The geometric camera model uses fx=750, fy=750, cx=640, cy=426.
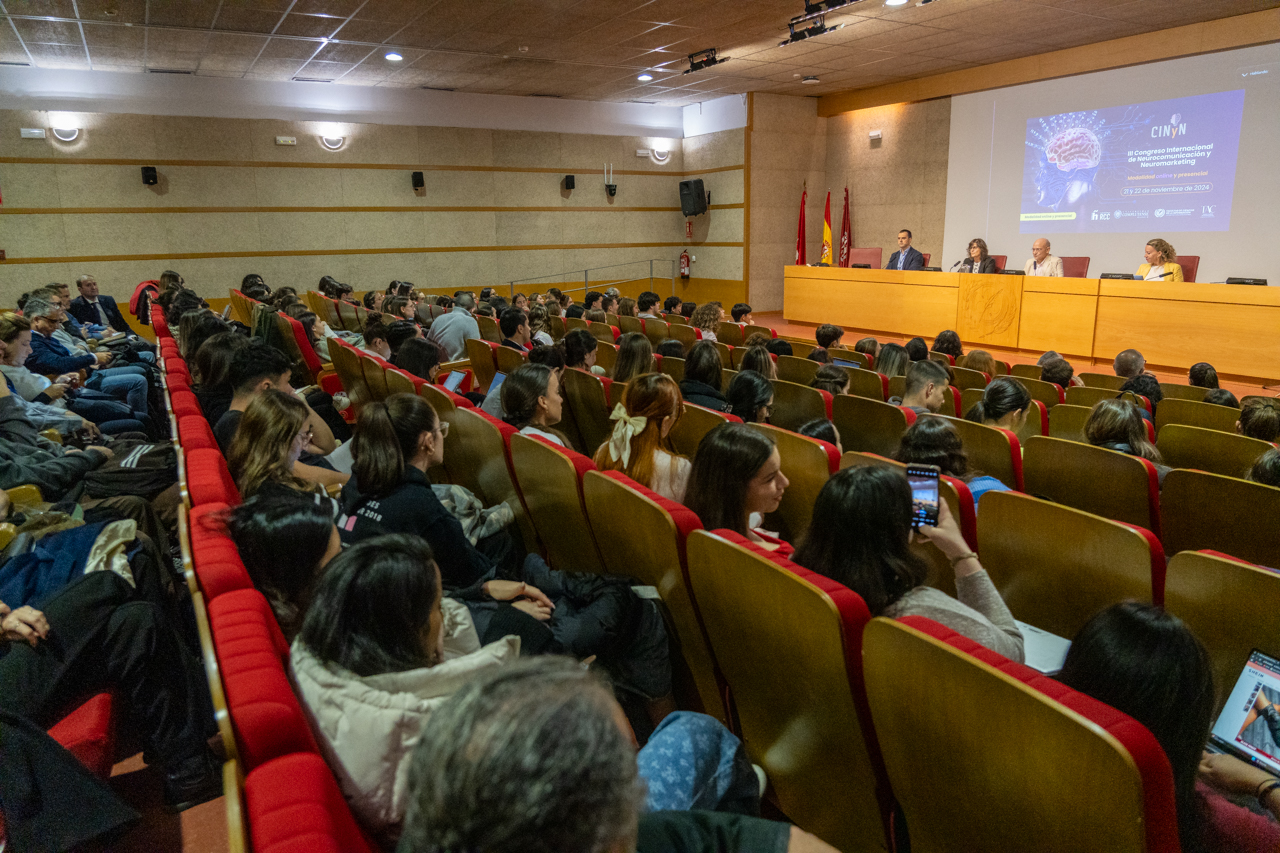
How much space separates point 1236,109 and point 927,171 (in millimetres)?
3917

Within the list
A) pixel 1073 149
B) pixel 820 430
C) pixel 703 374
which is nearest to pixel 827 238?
pixel 1073 149

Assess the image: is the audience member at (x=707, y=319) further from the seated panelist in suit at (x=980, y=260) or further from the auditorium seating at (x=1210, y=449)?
the seated panelist in suit at (x=980, y=260)

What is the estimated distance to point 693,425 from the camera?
3.27 metres

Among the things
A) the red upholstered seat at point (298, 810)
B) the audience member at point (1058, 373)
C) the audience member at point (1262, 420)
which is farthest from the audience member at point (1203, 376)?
the red upholstered seat at point (298, 810)

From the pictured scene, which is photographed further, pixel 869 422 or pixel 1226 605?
pixel 869 422

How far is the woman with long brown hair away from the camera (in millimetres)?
2523

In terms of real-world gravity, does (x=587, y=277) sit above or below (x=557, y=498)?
above

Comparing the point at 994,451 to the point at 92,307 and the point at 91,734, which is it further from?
the point at 92,307

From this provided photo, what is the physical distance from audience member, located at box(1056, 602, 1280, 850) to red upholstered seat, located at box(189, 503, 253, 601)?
156 cm

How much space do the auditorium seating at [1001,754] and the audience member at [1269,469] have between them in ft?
6.21

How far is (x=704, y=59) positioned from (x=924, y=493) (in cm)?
886

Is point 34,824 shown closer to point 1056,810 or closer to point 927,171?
point 1056,810

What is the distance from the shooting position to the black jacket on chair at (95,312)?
8.18 meters

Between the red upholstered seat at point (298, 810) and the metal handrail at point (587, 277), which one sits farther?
the metal handrail at point (587, 277)
